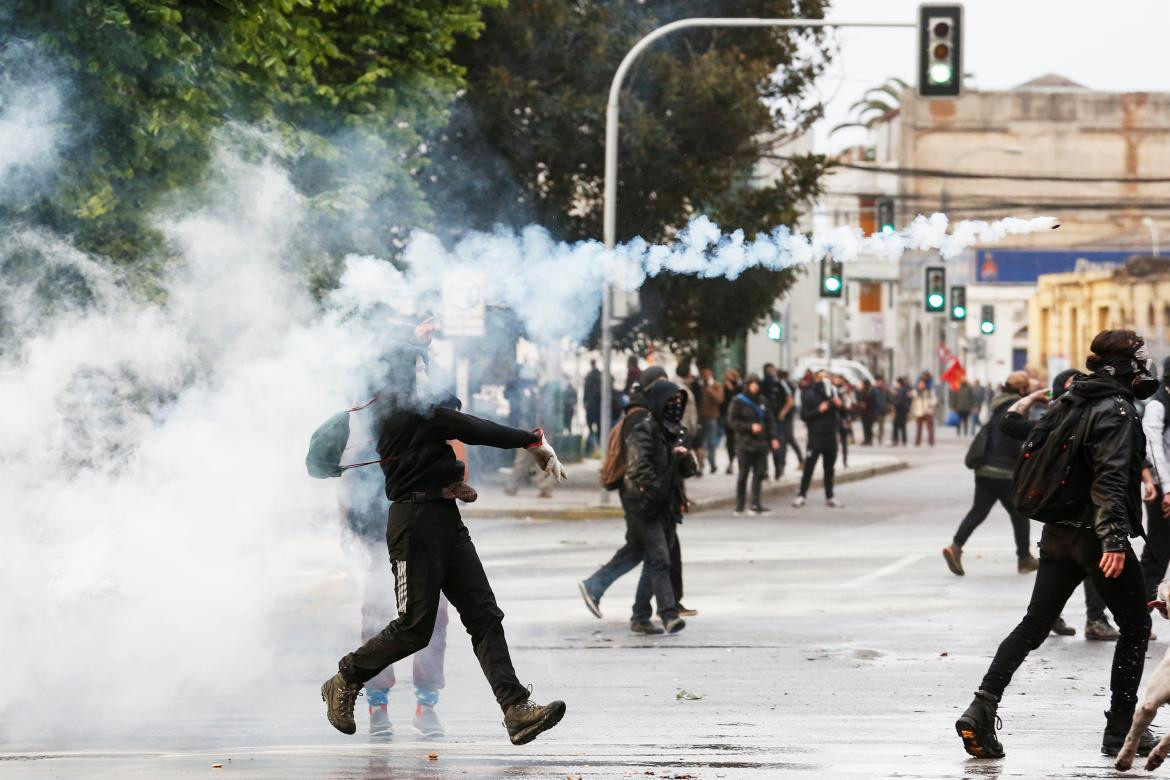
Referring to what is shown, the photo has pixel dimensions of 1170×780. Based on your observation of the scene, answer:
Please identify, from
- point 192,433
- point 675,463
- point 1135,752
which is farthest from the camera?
point 675,463

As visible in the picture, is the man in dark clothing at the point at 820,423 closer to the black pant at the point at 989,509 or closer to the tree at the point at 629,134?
the tree at the point at 629,134

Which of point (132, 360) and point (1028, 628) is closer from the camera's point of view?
point (1028, 628)

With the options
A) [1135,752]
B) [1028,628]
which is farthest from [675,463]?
[1135,752]

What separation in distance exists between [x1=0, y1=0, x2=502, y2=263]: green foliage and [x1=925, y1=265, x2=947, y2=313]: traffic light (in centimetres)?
1293

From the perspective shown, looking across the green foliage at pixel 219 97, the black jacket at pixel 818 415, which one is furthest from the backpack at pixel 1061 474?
the black jacket at pixel 818 415

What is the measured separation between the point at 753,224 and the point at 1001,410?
12814mm

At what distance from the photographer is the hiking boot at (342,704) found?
7.51 meters

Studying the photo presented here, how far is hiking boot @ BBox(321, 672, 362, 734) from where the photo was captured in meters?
7.51

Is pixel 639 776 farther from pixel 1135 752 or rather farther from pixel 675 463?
pixel 675 463

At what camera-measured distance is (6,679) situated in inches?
344

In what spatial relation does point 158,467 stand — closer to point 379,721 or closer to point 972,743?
point 379,721

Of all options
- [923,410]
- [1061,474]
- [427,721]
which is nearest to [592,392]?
[427,721]

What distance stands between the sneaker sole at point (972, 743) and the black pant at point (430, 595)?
67.5 inches

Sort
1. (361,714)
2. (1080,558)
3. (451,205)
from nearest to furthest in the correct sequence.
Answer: (1080,558) < (361,714) < (451,205)
